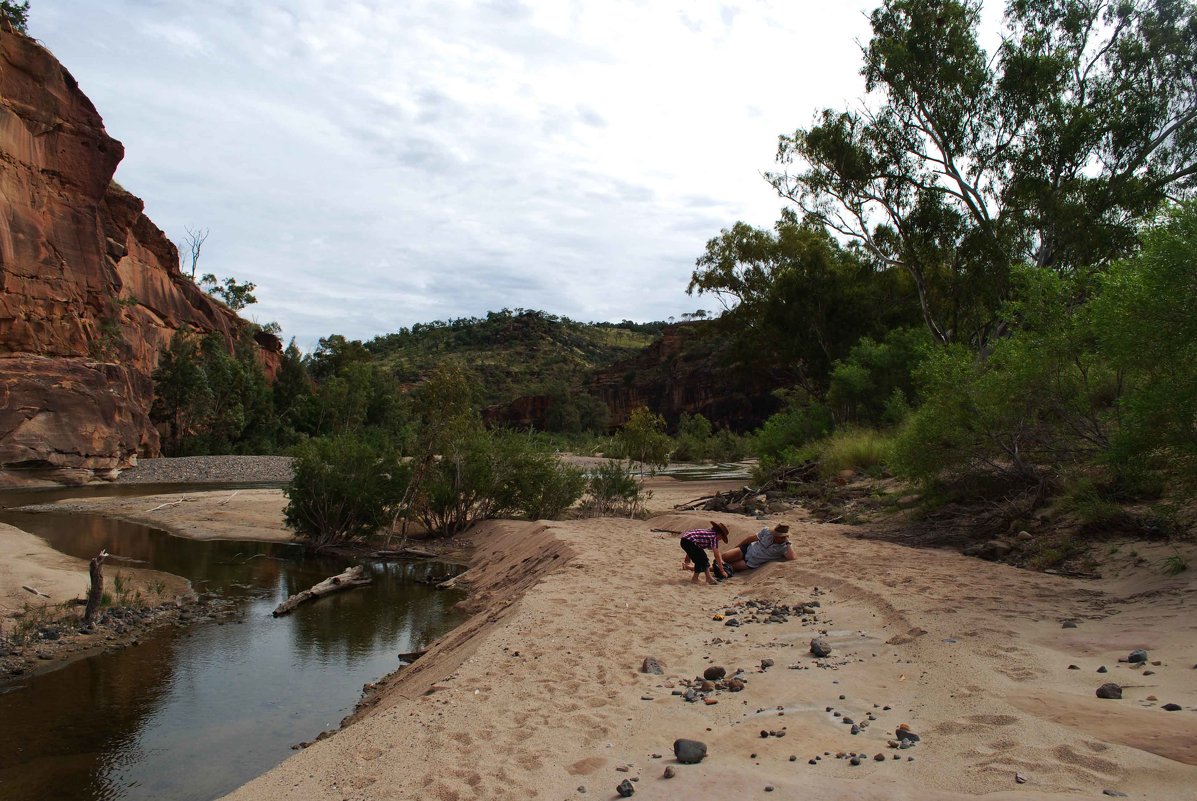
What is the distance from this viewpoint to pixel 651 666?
696 cm

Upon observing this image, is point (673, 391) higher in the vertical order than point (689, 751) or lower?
higher

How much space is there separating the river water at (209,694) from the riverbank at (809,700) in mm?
1107

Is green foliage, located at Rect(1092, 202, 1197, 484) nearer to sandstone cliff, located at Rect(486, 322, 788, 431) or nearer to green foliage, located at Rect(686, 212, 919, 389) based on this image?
green foliage, located at Rect(686, 212, 919, 389)

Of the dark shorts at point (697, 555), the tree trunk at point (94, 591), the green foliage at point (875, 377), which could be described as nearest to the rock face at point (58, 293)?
the tree trunk at point (94, 591)

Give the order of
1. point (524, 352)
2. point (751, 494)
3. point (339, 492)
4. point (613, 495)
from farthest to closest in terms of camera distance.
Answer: point (524, 352), point (613, 495), point (751, 494), point (339, 492)

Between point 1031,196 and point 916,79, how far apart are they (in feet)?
16.2

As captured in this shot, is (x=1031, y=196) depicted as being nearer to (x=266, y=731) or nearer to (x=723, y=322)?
(x=723, y=322)

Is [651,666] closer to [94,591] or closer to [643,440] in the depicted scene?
[94,591]

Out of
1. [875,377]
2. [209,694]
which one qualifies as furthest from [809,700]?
[875,377]

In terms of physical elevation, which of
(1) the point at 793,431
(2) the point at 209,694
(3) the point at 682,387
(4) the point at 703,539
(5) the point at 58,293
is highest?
(3) the point at 682,387

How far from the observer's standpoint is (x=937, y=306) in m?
28.3

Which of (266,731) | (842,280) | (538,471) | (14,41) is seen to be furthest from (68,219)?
(266,731)

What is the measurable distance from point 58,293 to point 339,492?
2860cm

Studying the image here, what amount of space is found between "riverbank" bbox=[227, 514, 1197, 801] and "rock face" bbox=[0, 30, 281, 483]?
3427cm
